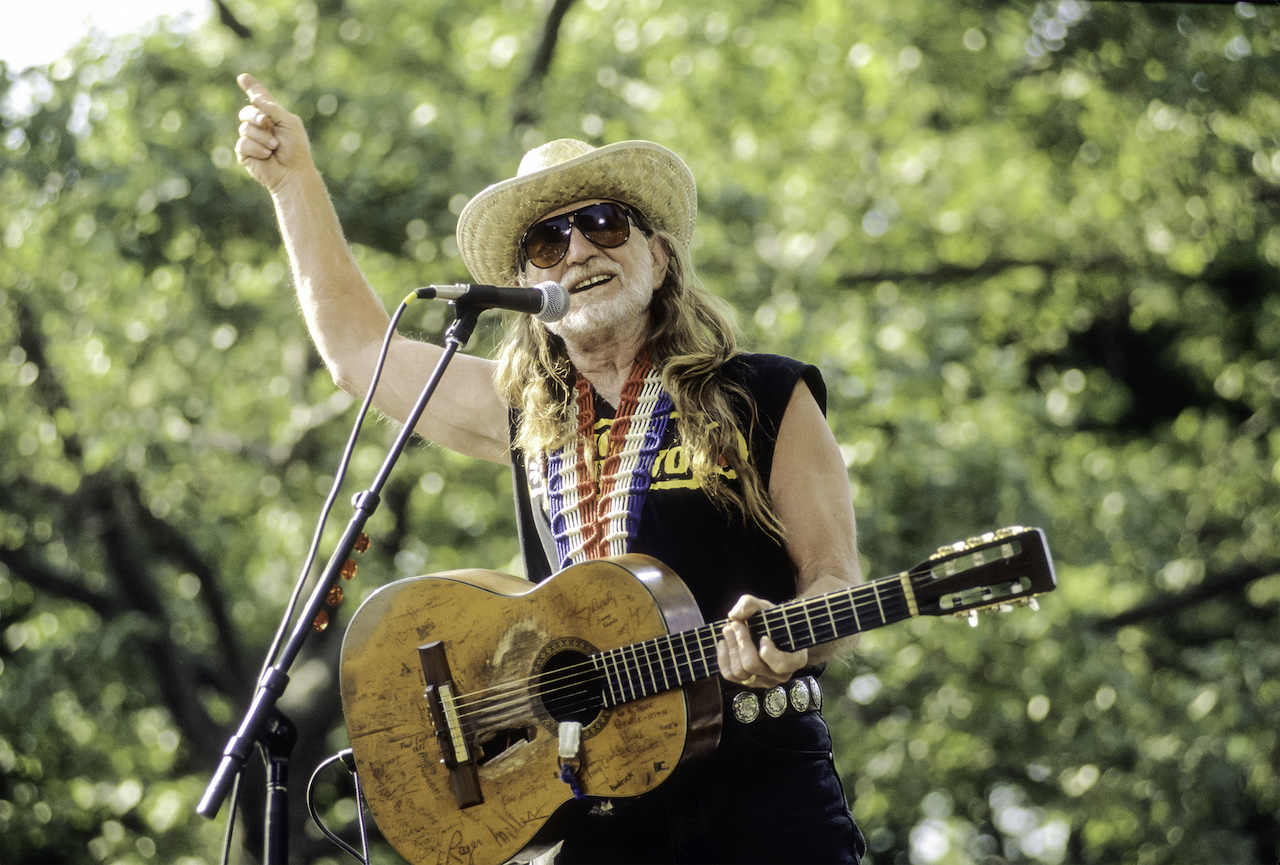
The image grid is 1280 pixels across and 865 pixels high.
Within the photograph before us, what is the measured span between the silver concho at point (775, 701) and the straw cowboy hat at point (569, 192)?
4.15 feet

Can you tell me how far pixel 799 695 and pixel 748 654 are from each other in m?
0.25

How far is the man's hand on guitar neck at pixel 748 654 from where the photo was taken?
2195mm

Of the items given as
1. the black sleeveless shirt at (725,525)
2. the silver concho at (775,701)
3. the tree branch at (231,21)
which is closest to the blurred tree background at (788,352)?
the tree branch at (231,21)

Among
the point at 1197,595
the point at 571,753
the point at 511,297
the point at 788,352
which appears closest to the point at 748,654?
the point at 571,753

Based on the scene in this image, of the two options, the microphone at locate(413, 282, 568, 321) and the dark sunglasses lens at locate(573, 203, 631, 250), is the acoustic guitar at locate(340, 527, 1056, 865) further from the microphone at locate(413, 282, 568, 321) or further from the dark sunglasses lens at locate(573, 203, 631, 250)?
the dark sunglasses lens at locate(573, 203, 631, 250)

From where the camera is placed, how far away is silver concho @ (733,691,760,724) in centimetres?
236

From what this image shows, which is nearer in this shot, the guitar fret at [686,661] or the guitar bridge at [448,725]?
the guitar fret at [686,661]

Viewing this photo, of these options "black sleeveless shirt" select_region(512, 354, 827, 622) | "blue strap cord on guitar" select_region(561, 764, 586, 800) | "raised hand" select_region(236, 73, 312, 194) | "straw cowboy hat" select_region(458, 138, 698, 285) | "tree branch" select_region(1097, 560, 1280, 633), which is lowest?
"tree branch" select_region(1097, 560, 1280, 633)

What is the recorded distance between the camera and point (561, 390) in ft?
9.83

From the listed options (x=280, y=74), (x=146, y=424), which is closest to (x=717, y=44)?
(x=280, y=74)

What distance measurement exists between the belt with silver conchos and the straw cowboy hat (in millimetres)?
1258

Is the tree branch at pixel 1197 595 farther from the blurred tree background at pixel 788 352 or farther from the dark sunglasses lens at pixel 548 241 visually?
the dark sunglasses lens at pixel 548 241

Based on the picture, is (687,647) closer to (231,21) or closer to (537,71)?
(537,71)

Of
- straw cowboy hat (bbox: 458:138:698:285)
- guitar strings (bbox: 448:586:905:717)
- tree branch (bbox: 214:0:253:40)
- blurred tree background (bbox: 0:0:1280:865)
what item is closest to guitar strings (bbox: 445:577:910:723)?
guitar strings (bbox: 448:586:905:717)
